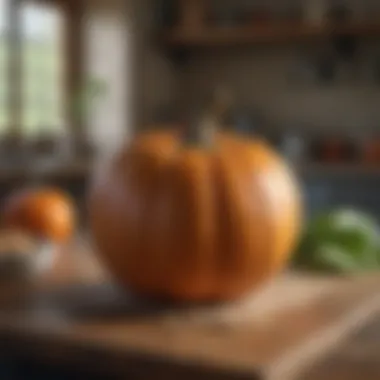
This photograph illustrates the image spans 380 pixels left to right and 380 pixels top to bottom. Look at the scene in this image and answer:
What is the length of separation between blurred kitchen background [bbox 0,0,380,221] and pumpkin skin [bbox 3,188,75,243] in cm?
222

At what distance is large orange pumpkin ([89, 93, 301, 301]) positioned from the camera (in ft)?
2.76

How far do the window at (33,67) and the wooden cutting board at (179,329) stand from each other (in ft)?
9.72

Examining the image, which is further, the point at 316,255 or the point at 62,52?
the point at 62,52

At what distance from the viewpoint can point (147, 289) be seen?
858mm

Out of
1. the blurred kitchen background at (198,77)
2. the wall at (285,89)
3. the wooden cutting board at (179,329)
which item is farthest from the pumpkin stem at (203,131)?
the wall at (285,89)

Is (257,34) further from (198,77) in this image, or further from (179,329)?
(179,329)

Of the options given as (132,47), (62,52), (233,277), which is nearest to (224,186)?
(233,277)

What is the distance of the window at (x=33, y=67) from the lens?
376cm

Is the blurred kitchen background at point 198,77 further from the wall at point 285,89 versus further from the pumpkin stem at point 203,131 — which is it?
A: the pumpkin stem at point 203,131

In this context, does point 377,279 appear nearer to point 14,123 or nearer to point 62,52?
point 14,123

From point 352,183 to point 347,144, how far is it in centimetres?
51

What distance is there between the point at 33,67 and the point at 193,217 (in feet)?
10.5

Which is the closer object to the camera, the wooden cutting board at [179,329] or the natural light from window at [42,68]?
the wooden cutting board at [179,329]

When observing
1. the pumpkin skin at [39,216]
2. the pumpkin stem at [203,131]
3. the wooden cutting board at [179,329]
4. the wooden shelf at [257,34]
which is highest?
the wooden shelf at [257,34]
